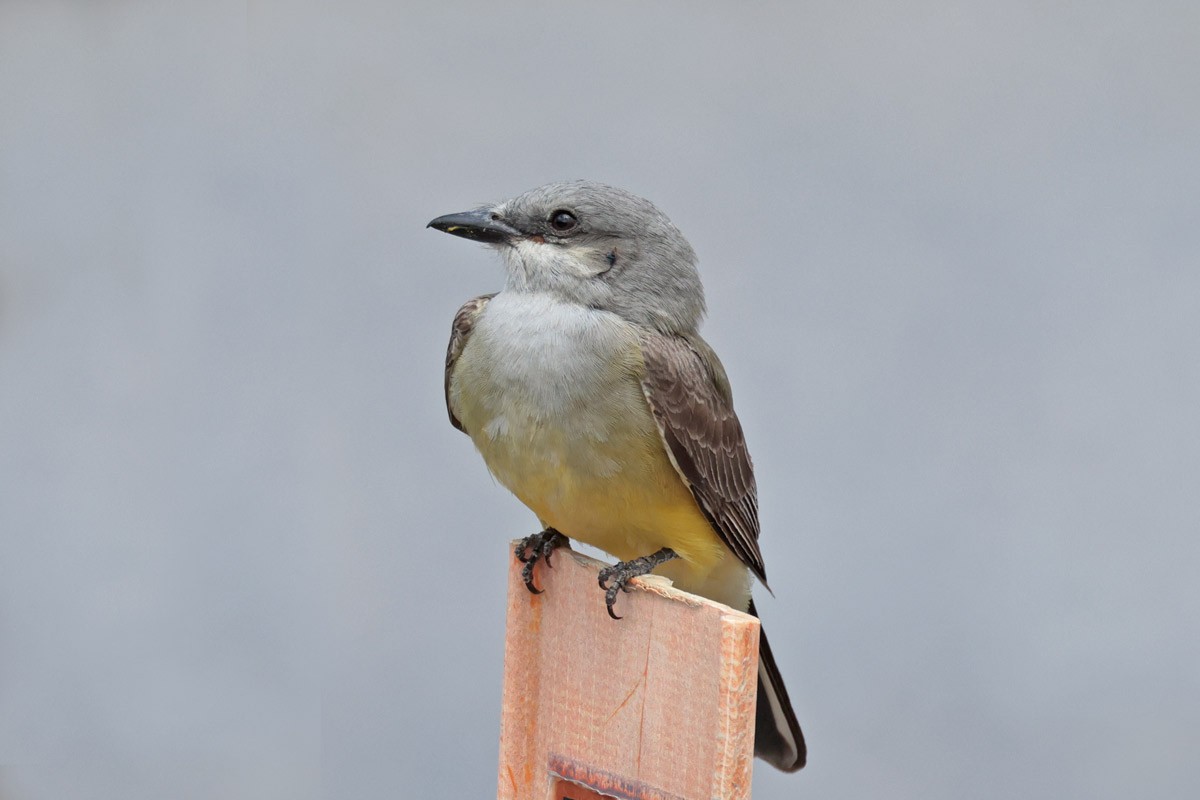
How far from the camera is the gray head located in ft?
9.72

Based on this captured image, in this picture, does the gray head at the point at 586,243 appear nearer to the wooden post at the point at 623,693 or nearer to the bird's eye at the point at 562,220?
the bird's eye at the point at 562,220

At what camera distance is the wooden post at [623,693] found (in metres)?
2.13

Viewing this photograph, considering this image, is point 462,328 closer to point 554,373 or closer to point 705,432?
point 554,373

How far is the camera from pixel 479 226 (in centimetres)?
297

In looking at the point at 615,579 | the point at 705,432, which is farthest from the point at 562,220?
the point at 615,579

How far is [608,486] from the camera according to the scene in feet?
9.57

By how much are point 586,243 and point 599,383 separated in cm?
28

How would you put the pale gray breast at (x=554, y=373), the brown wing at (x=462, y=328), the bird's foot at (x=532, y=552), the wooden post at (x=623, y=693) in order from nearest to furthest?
the wooden post at (x=623, y=693) → the bird's foot at (x=532, y=552) → the pale gray breast at (x=554, y=373) → the brown wing at (x=462, y=328)

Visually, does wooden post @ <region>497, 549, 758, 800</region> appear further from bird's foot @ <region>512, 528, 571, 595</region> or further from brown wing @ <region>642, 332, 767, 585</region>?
brown wing @ <region>642, 332, 767, 585</region>

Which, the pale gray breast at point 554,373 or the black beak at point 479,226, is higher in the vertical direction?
the black beak at point 479,226

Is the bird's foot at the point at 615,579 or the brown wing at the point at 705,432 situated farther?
the brown wing at the point at 705,432

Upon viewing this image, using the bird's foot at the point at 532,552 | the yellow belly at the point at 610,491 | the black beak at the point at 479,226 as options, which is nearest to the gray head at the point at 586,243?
the black beak at the point at 479,226

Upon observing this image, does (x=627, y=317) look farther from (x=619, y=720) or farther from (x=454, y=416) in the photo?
(x=619, y=720)

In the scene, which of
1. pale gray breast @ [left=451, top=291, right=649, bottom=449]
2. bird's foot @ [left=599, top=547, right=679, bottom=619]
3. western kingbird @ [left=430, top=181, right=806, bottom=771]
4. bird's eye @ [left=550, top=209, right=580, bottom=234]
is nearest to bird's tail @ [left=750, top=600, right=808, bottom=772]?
western kingbird @ [left=430, top=181, right=806, bottom=771]
